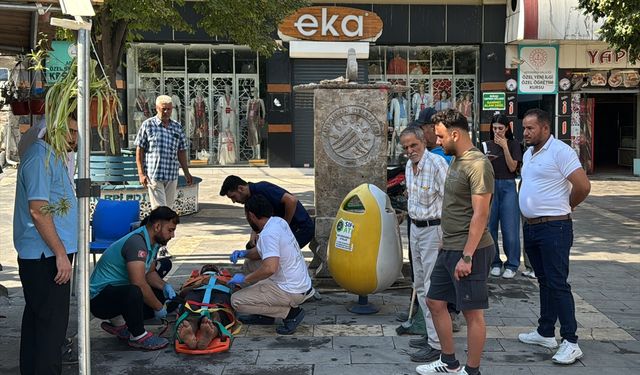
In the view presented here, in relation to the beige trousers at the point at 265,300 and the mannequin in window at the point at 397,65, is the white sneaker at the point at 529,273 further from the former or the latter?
the mannequin in window at the point at 397,65

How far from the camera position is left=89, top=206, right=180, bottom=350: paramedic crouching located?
5.00m

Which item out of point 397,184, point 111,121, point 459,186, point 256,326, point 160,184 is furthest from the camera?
point 160,184

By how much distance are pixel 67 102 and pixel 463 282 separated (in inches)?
97.6

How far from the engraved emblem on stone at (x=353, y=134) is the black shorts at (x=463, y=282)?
229cm

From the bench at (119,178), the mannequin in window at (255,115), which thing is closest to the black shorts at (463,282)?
the bench at (119,178)

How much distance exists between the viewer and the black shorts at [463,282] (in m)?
4.23

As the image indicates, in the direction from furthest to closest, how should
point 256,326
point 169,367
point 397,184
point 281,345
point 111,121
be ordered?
1. point 397,184
2. point 256,326
3. point 281,345
4. point 169,367
5. point 111,121

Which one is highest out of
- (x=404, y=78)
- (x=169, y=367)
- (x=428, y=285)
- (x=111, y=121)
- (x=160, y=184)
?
(x=404, y=78)

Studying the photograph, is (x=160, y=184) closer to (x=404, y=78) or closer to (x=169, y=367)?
(x=169, y=367)

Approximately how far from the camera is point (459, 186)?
4309 mm

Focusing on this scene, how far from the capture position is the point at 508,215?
24.1 feet

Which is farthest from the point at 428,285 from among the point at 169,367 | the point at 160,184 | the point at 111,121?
the point at 160,184

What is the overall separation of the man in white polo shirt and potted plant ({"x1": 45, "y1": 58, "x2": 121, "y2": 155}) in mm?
2932

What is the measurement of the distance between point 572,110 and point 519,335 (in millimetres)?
14019
